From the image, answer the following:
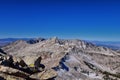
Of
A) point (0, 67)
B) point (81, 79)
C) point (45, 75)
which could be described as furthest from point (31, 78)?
point (81, 79)

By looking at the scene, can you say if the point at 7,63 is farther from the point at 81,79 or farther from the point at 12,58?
the point at 81,79

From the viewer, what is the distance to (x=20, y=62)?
8119 cm

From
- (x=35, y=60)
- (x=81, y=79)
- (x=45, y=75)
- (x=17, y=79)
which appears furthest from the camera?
(x=81, y=79)

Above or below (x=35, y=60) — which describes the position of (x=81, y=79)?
below

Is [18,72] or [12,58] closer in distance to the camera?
[18,72]

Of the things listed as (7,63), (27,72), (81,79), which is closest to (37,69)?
(27,72)

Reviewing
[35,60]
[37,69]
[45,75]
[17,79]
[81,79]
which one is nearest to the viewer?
[17,79]

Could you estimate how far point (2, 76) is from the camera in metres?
69.1

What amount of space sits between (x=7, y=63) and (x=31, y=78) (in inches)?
422

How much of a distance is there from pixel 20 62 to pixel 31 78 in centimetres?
1020

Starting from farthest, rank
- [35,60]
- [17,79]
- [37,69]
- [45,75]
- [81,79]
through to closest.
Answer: [81,79] < [35,60] < [37,69] < [45,75] < [17,79]

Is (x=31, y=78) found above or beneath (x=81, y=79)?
above

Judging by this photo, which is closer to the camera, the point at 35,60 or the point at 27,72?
the point at 27,72

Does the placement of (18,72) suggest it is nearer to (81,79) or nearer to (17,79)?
(17,79)
